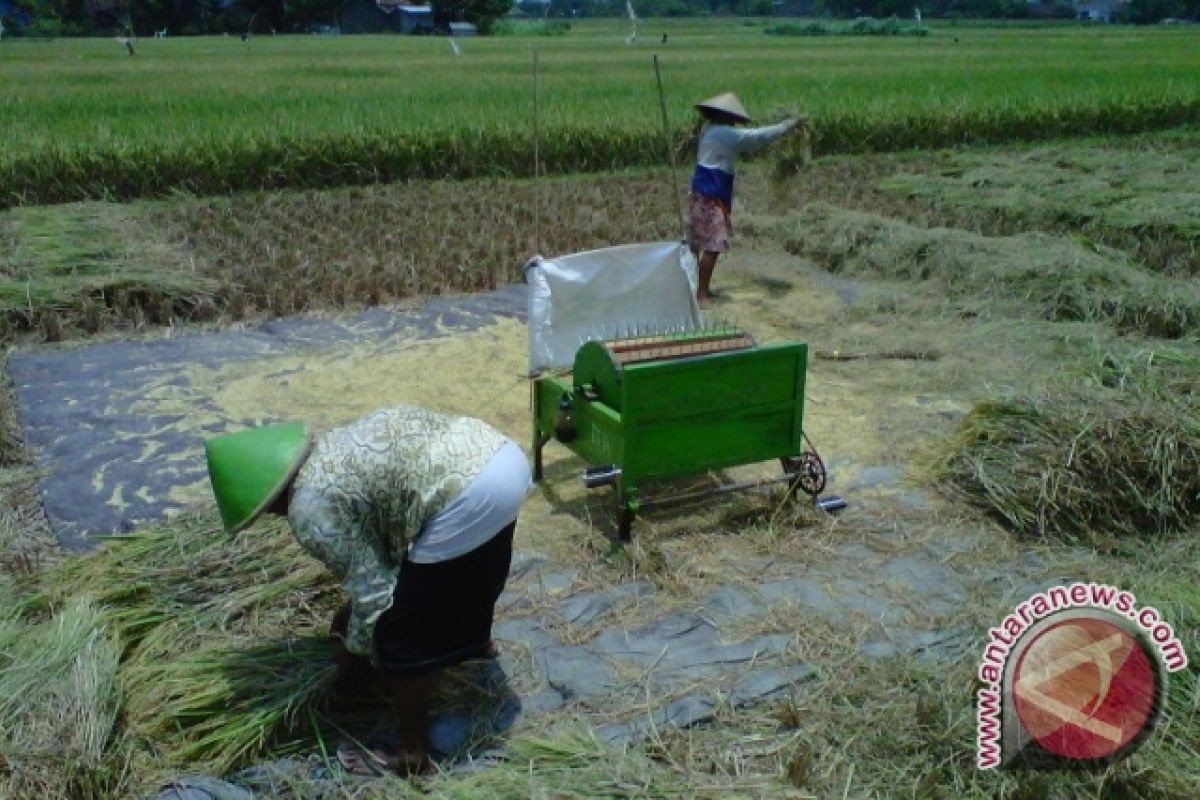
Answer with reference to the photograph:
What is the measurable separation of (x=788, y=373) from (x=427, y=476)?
205 centimetres

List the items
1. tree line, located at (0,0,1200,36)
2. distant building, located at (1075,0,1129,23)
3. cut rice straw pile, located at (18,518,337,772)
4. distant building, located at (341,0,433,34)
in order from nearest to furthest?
cut rice straw pile, located at (18,518,337,772), tree line, located at (0,0,1200,36), distant building, located at (341,0,433,34), distant building, located at (1075,0,1129,23)

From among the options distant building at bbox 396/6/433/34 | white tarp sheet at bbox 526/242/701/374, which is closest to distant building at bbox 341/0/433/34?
distant building at bbox 396/6/433/34

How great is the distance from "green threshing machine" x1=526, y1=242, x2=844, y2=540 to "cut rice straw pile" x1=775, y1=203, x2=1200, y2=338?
11.4 ft

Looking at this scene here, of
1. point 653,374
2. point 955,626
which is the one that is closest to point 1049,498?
point 955,626

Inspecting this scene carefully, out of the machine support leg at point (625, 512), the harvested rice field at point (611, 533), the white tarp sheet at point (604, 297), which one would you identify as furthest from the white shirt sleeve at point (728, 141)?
the machine support leg at point (625, 512)

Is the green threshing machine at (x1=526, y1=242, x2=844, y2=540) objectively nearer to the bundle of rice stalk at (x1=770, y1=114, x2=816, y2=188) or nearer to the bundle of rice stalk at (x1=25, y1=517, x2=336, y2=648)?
the bundle of rice stalk at (x1=25, y1=517, x2=336, y2=648)

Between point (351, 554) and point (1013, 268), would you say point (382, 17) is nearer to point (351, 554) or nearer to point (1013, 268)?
point (1013, 268)

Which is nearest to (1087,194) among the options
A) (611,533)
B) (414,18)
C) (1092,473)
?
(1092,473)

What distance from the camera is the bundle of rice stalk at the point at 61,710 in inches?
116

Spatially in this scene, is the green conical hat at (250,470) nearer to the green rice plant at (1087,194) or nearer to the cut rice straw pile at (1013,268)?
the cut rice straw pile at (1013,268)

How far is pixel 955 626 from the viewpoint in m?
3.92

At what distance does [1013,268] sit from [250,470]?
6.39 m

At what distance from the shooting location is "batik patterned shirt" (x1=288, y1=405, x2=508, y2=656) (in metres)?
3.03

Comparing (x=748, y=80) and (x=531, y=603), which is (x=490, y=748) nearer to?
(x=531, y=603)
